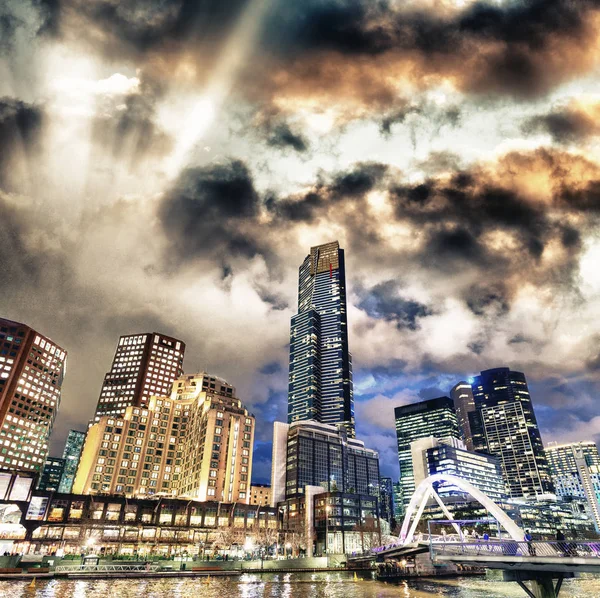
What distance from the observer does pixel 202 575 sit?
91688 mm

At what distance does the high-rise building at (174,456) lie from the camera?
167500 millimetres

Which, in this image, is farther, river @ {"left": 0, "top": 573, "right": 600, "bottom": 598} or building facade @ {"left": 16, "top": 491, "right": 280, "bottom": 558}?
building facade @ {"left": 16, "top": 491, "right": 280, "bottom": 558}

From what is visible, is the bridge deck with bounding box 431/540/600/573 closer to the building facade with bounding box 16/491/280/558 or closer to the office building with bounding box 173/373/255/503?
the building facade with bounding box 16/491/280/558

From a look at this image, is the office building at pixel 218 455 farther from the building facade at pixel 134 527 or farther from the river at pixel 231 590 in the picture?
the river at pixel 231 590

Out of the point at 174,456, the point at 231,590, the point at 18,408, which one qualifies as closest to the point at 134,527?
the point at 174,456

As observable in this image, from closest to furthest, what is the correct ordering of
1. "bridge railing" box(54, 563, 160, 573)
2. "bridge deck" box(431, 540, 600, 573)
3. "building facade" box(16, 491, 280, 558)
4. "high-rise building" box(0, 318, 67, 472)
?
"bridge deck" box(431, 540, 600, 573)
"bridge railing" box(54, 563, 160, 573)
"building facade" box(16, 491, 280, 558)
"high-rise building" box(0, 318, 67, 472)

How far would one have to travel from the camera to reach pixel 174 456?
19562 centimetres

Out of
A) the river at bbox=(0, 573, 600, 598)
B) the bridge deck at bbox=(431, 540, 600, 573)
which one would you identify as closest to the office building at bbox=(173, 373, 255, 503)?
the river at bbox=(0, 573, 600, 598)

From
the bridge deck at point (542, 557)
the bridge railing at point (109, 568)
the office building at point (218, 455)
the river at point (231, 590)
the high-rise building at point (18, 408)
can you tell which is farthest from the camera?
the high-rise building at point (18, 408)

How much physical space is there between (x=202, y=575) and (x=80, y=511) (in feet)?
217

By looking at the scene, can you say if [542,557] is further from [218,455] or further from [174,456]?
[174,456]

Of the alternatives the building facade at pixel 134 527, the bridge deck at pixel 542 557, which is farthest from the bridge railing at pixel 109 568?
the bridge deck at pixel 542 557

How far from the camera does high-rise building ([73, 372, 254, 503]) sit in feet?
550

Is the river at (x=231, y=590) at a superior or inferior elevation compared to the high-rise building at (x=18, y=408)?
inferior
